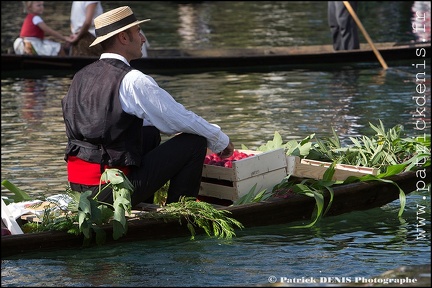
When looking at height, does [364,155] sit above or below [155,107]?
below

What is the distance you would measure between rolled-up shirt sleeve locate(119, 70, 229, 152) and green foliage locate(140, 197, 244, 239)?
39cm

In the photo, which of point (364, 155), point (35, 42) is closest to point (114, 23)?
point (364, 155)

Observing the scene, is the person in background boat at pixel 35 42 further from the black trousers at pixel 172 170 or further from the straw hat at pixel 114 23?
the black trousers at pixel 172 170

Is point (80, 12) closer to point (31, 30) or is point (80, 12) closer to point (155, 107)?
point (31, 30)

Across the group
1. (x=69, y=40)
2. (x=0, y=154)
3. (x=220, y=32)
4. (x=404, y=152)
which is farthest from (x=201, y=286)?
(x=220, y=32)

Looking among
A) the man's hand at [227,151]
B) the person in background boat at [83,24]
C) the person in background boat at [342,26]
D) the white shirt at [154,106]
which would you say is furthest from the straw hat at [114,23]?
the person in background boat at [342,26]

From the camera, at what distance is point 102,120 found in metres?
5.61

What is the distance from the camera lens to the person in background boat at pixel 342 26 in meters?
13.3

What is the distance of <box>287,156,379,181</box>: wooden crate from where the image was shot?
20.7ft

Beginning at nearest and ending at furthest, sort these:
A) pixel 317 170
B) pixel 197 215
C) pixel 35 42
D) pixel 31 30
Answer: pixel 197 215
pixel 317 170
pixel 31 30
pixel 35 42

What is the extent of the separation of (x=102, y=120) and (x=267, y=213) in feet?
3.59

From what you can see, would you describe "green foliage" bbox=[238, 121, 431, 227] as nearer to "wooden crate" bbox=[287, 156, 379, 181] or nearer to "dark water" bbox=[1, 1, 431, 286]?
"wooden crate" bbox=[287, 156, 379, 181]

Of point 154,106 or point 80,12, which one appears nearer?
point 154,106

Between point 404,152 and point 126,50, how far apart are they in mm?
1977
